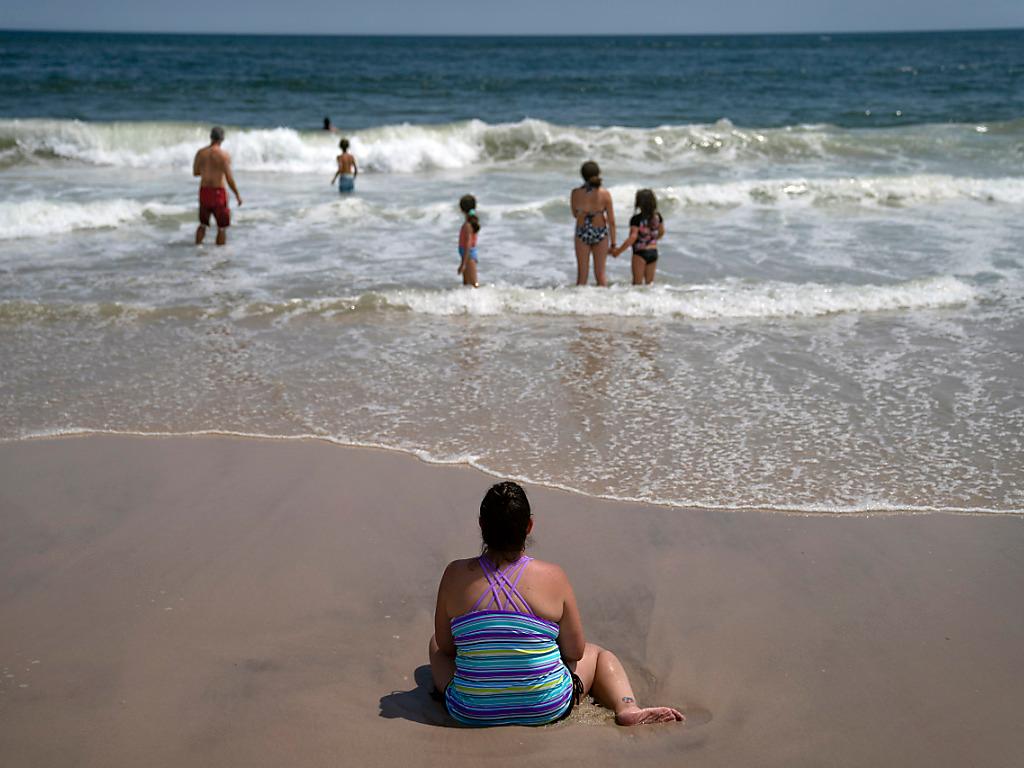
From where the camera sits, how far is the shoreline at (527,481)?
495cm

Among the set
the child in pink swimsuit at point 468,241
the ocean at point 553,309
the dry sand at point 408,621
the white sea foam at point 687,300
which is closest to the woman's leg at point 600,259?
the ocean at point 553,309

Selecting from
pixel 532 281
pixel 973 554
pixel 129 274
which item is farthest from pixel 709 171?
pixel 973 554

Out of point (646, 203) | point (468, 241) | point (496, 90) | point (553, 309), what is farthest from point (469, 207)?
point (496, 90)

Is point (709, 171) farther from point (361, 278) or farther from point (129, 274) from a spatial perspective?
point (129, 274)

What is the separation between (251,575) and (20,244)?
31.0ft

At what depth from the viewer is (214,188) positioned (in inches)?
478

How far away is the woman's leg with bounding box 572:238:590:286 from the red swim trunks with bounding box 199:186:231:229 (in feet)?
16.2

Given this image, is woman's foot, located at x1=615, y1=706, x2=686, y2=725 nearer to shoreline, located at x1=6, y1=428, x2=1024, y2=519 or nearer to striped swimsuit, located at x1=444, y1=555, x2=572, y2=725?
striped swimsuit, located at x1=444, y1=555, x2=572, y2=725

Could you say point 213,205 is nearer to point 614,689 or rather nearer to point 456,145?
point 456,145

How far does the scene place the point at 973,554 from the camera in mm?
4508

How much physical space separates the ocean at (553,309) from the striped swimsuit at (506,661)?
1.98m

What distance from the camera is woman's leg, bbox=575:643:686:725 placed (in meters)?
3.27

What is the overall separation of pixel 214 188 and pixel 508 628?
1025 centimetres

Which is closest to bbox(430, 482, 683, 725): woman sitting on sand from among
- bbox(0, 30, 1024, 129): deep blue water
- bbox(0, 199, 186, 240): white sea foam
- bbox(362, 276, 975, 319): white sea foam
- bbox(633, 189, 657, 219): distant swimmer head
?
bbox(362, 276, 975, 319): white sea foam
